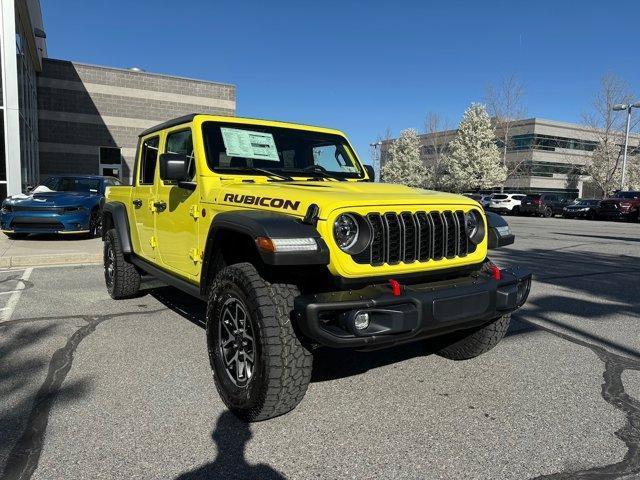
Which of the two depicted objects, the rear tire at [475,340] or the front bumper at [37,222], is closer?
the rear tire at [475,340]

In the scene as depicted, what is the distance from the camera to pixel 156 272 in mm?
4621

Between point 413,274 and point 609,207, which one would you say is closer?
point 413,274

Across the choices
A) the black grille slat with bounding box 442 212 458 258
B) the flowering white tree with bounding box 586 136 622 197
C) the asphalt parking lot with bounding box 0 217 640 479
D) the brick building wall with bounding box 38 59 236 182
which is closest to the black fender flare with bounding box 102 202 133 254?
the asphalt parking lot with bounding box 0 217 640 479

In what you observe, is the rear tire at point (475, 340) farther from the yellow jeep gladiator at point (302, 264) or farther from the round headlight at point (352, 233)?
the round headlight at point (352, 233)

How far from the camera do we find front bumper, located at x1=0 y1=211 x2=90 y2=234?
10.2 metres

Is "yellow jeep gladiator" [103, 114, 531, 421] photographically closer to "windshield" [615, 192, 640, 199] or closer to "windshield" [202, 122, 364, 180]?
"windshield" [202, 122, 364, 180]

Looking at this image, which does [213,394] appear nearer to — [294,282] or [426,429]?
[294,282]

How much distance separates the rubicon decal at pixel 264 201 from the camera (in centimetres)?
299

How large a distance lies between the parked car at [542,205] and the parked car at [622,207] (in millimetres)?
3509

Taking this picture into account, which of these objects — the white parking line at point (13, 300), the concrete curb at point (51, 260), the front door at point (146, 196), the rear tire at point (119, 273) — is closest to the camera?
the front door at point (146, 196)

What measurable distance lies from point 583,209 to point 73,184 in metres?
28.2

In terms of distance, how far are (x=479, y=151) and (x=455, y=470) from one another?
1952 inches

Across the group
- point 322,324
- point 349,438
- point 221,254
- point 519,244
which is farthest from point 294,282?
point 519,244

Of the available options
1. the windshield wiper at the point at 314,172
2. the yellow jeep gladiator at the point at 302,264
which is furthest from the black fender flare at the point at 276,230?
the windshield wiper at the point at 314,172
